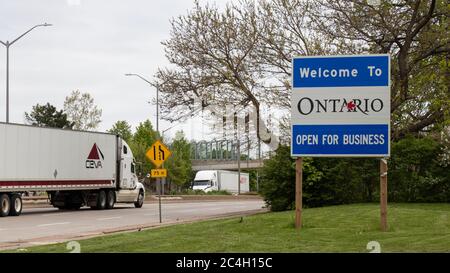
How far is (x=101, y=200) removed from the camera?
37344mm

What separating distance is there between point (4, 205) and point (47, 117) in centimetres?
6639

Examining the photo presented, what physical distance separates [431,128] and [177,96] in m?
11.6

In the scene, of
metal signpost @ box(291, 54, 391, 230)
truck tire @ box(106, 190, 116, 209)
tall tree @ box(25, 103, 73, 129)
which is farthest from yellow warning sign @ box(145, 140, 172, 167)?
tall tree @ box(25, 103, 73, 129)

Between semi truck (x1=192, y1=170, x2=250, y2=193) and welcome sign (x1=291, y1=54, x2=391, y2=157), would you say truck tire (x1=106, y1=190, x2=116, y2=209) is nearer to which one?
welcome sign (x1=291, y1=54, x2=391, y2=157)

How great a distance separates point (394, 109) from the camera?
28531 millimetres

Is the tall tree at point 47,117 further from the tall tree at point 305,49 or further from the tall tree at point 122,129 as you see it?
the tall tree at point 305,49

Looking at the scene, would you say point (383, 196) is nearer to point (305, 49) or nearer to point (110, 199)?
point (305, 49)

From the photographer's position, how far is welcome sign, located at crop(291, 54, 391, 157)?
14.6 m

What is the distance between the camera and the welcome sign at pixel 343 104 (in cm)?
1455

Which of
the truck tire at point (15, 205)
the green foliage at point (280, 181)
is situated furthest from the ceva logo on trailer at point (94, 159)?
the green foliage at point (280, 181)

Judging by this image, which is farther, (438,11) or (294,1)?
(294,1)

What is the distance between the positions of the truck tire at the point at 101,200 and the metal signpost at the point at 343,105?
77.6 feet
